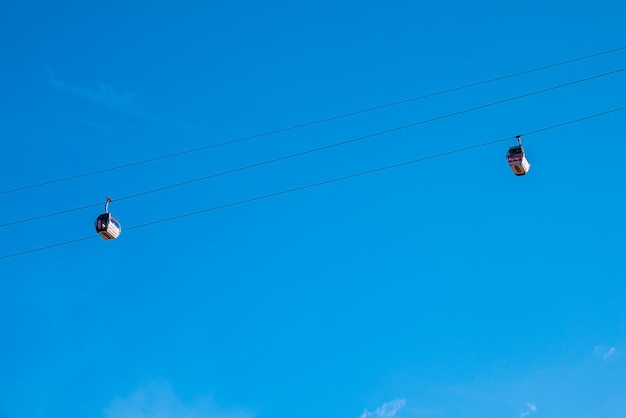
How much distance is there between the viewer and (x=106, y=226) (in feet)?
115

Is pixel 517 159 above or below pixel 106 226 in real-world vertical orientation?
below

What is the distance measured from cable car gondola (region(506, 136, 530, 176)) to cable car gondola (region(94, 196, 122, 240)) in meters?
13.2

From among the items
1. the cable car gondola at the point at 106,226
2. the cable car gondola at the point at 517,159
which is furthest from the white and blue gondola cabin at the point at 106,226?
the cable car gondola at the point at 517,159

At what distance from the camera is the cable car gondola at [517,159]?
109 feet

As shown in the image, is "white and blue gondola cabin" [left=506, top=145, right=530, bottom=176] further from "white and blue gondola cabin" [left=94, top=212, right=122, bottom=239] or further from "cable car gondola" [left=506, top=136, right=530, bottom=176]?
"white and blue gondola cabin" [left=94, top=212, right=122, bottom=239]

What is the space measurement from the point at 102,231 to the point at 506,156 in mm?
13318

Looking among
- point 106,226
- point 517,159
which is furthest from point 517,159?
point 106,226

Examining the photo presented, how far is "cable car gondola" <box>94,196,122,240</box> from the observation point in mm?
35125

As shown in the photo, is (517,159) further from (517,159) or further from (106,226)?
(106,226)

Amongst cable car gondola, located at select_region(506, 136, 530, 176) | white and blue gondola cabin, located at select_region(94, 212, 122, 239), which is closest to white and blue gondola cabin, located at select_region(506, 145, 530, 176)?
cable car gondola, located at select_region(506, 136, 530, 176)

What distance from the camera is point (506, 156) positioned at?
33.3 metres

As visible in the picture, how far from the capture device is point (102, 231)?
3512 cm

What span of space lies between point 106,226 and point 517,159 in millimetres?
13493

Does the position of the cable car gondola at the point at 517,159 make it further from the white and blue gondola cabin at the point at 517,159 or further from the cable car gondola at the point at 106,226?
the cable car gondola at the point at 106,226
